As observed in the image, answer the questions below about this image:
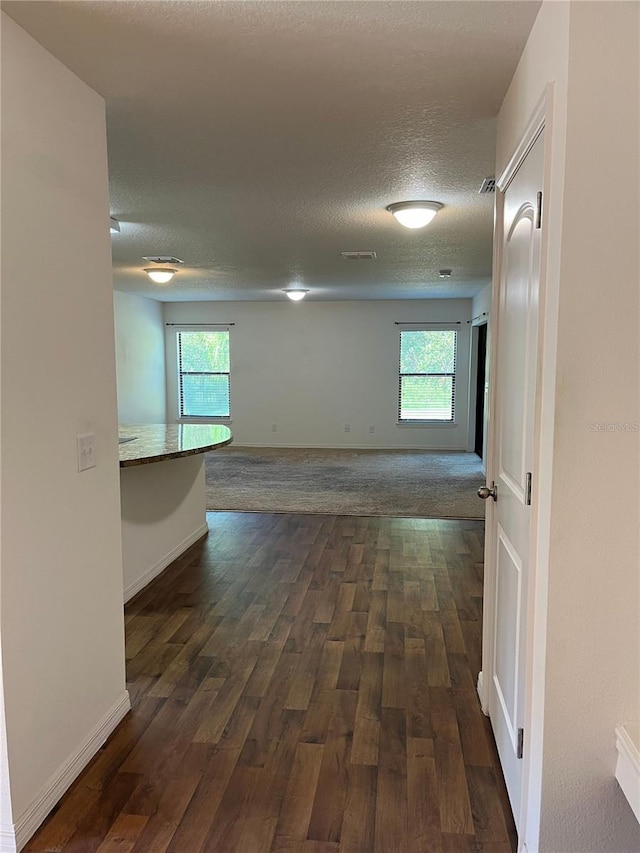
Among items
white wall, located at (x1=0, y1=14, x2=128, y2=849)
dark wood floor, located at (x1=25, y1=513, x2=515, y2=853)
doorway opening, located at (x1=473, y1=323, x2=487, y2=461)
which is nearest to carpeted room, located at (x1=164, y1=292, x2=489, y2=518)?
doorway opening, located at (x1=473, y1=323, x2=487, y2=461)

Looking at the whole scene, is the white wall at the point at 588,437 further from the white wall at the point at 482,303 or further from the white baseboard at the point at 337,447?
the white baseboard at the point at 337,447

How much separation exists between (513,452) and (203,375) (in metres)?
8.22

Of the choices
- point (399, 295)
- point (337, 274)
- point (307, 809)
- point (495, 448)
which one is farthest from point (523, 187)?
point (399, 295)

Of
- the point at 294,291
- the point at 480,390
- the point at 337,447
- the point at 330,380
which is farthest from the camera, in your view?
the point at 337,447

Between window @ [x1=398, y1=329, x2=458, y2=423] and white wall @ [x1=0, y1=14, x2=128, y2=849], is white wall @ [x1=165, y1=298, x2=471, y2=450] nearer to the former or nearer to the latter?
window @ [x1=398, y1=329, x2=458, y2=423]

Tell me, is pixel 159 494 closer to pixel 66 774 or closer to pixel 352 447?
pixel 66 774

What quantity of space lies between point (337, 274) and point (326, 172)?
3.44 metres

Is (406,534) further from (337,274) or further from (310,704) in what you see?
(337,274)

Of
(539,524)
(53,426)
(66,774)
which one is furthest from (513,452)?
(66,774)

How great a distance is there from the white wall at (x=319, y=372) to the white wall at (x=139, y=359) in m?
0.27

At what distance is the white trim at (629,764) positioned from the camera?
1301 millimetres

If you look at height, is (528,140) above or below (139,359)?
above

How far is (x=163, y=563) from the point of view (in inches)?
156

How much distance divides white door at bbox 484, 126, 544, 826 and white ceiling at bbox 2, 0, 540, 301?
0.40m
